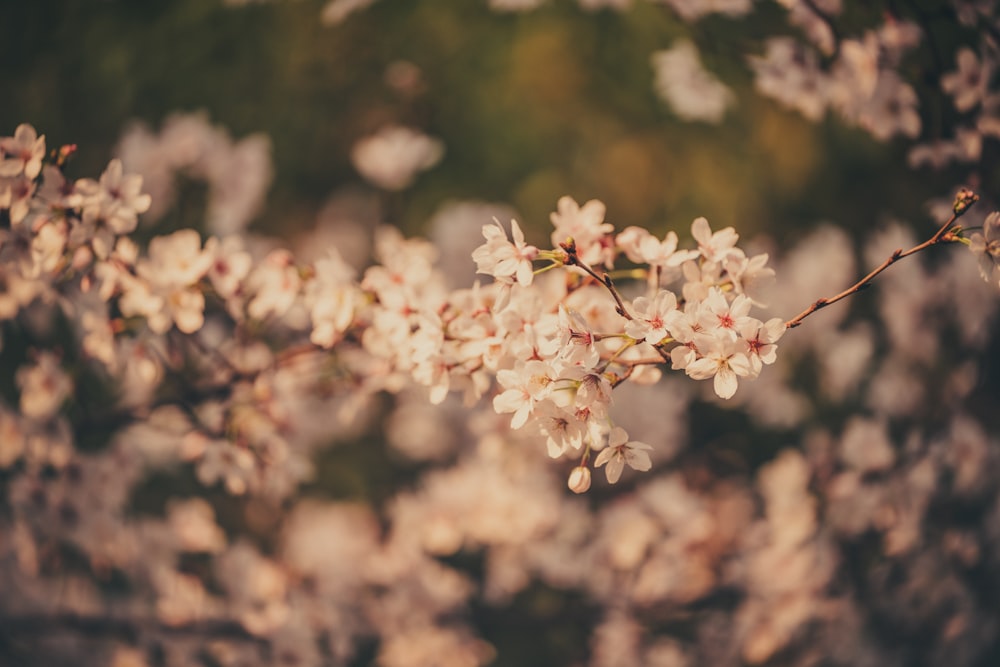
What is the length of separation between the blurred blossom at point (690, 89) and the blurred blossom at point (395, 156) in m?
0.38

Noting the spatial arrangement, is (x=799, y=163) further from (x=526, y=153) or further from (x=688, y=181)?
(x=526, y=153)

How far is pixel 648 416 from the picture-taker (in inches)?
44.1

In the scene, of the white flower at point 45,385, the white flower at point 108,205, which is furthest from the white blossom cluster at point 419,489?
the white flower at point 108,205

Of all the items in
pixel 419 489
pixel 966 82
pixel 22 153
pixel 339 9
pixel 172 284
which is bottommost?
pixel 419 489

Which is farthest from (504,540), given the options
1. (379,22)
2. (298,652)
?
(379,22)

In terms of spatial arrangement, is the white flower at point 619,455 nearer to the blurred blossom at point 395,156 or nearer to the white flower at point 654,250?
the white flower at point 654,250

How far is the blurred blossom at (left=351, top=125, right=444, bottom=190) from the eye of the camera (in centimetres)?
113

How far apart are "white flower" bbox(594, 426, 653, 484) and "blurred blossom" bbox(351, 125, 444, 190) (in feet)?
2.00

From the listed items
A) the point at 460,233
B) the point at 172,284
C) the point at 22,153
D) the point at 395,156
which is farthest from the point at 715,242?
the point at 22,153

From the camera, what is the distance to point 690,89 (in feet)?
3.78

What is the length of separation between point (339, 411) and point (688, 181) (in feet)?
2.21

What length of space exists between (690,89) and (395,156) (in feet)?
1.62

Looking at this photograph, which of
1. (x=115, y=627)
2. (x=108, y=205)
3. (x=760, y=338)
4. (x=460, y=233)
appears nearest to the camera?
(x=760, y=338)

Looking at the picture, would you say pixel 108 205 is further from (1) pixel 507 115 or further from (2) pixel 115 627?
(2) pixel 115 627
